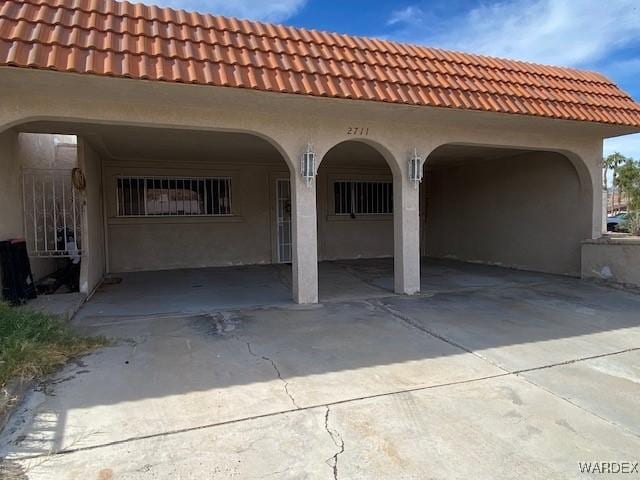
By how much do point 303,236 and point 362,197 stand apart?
7018mm

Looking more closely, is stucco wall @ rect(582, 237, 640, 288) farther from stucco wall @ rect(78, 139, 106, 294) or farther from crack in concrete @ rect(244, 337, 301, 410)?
stucco wall @ rect(78, 139, 106, 294)

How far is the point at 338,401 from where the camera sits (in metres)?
3.49

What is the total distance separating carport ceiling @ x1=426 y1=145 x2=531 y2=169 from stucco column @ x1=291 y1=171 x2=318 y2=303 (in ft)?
14.4

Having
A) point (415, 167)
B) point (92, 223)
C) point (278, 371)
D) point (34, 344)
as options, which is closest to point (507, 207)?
point (415, 167)

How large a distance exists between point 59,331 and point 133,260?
253 inches

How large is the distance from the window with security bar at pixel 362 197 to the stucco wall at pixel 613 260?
20.1ft

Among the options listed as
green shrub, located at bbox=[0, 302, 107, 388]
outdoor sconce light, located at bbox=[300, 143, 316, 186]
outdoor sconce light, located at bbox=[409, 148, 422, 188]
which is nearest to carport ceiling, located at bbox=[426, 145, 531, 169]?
outdoor sconce light, located at bbox=[409, 148, 422, 188]

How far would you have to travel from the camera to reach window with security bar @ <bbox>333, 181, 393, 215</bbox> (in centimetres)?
1318

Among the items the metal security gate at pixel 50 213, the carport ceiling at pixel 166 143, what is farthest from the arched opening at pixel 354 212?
the metal security gate at pixel 50 213

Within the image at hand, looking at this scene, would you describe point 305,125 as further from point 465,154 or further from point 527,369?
point 465,154

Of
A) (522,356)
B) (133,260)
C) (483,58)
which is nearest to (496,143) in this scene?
(483,58)

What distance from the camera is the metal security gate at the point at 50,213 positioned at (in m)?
7.60

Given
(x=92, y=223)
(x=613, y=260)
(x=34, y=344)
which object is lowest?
(x=34, y=344)

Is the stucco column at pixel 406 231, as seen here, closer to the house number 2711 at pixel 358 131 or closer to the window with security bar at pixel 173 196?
the house number 2711 at pixel 358 131
